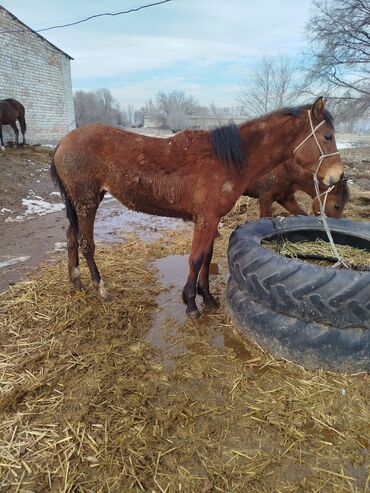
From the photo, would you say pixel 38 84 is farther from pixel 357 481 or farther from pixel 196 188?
pixel 357 481

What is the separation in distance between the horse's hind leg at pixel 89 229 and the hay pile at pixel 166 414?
461 mm

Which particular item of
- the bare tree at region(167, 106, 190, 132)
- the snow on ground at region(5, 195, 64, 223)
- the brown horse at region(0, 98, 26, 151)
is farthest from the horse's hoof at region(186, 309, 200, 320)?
the bare tree at region(167, 106, 190, 132)

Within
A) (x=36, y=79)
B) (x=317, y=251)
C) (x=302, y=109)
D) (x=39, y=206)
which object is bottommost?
(x=39, y=206)

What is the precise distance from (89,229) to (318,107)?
2.50 meters

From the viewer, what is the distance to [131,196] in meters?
3.23

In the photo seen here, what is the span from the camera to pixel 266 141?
3.05m

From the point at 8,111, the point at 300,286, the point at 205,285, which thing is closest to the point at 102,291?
the point at 205,285

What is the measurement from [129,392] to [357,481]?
138 centimetres

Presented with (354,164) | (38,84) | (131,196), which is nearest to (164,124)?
(38,84)

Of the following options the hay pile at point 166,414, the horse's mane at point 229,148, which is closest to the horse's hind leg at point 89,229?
the hay pile at point 166,414

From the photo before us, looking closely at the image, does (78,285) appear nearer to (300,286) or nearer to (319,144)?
(300,286)

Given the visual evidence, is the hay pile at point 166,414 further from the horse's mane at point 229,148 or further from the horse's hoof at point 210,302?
the horse's mane at point 229,148

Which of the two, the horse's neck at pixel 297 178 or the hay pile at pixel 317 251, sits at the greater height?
the horse's neck at pixel 297 178

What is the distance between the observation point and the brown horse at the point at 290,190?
4.45 metres
